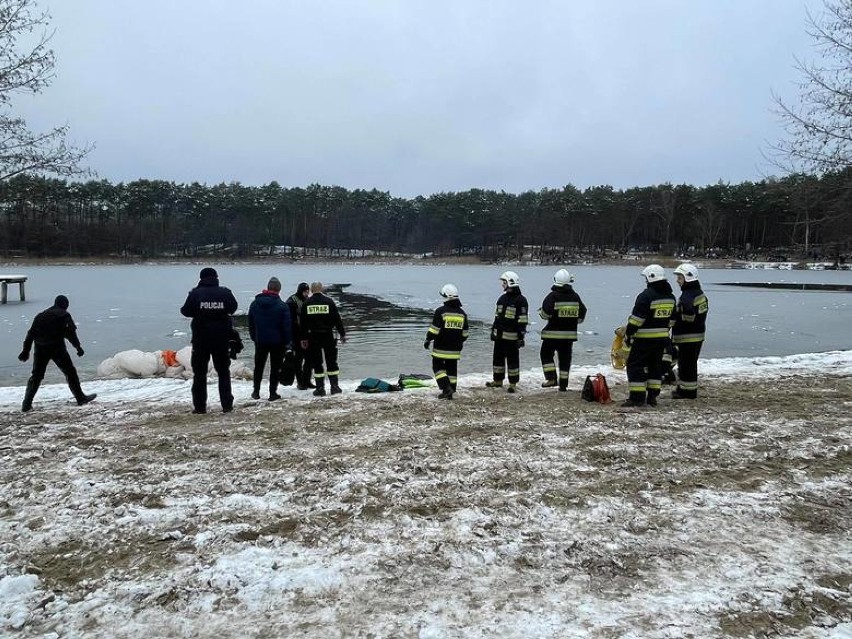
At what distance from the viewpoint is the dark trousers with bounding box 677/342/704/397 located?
8.16 m

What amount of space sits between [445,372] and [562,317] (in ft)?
6.73

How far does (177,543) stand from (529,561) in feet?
7.60

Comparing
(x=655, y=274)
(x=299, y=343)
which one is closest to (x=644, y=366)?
(x=655, y=274)

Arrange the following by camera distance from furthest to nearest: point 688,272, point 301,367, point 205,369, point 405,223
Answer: point 405,223
point 301,367
point 688,272
point 205,369

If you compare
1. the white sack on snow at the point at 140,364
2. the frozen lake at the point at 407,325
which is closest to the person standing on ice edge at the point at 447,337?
the frozen lake at the point at 407,325

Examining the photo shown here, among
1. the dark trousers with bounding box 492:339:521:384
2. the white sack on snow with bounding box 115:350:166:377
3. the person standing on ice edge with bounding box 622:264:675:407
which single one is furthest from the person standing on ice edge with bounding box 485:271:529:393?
the white sack on snow with bounding box 115:350:166:377

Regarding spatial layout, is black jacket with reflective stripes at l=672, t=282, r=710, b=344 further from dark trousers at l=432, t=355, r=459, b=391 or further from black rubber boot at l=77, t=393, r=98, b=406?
black rubber boot at l=77, t=393, r=98, b=406

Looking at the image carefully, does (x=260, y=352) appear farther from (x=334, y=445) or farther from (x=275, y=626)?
(x=275, y=626)

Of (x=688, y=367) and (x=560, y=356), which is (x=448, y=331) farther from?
(x=688, y=367)

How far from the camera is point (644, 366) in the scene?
7836 millimetres

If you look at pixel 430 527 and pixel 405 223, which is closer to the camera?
A: pixel 430 527

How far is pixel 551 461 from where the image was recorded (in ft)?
17.6

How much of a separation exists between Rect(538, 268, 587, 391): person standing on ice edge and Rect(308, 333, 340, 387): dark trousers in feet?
11.2

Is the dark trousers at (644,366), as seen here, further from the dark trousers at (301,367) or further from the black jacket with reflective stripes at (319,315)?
the dark trousers at (301,367)
